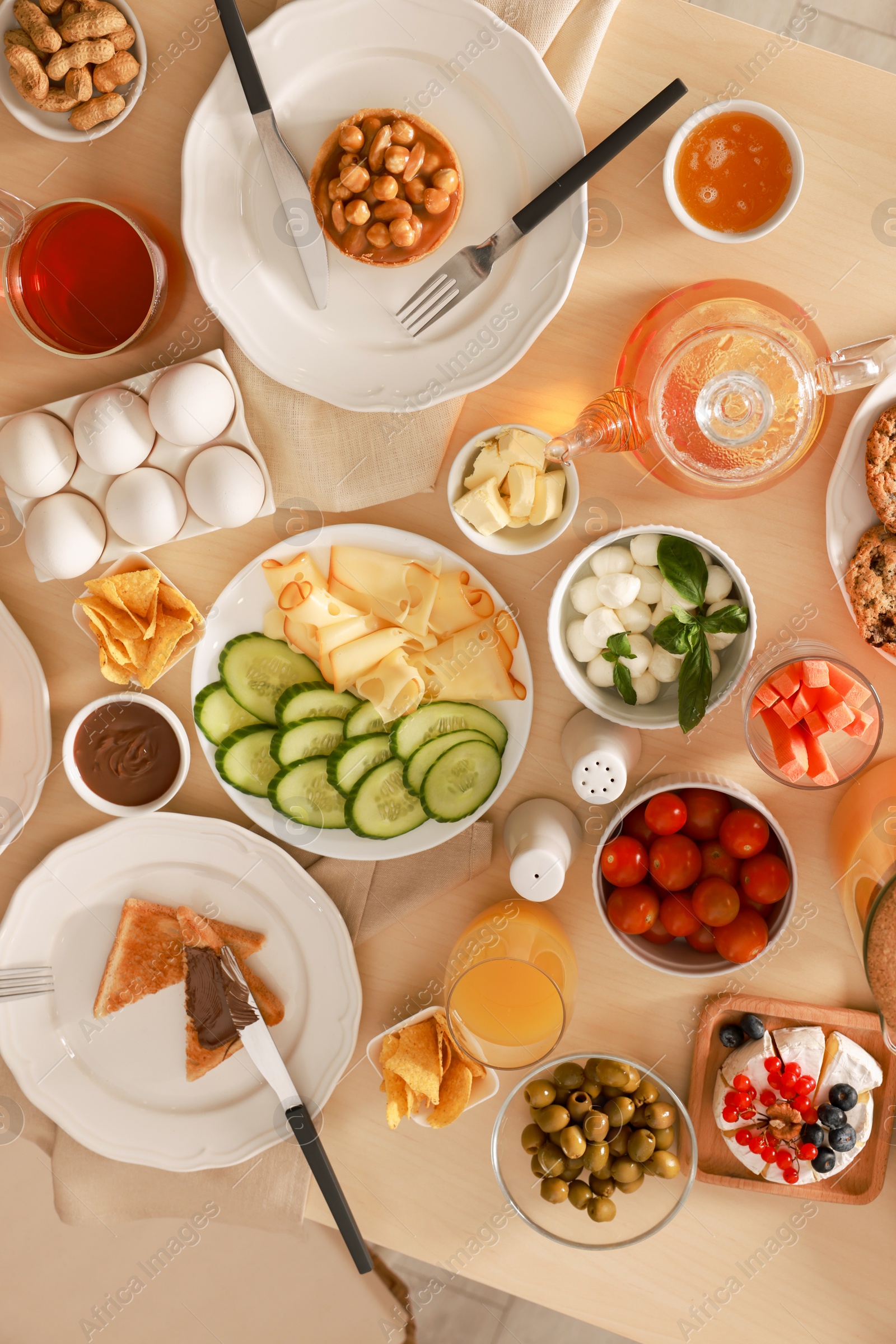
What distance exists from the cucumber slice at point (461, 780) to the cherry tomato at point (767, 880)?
430 mm

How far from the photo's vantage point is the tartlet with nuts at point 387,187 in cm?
121

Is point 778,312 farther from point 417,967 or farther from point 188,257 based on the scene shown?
point 417,967

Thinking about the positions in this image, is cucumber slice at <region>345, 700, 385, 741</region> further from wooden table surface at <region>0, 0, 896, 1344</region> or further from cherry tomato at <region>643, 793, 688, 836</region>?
cherry tomato at <region>643, 793, 688, 836</region>

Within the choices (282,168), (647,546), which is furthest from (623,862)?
Answer: (282,168)

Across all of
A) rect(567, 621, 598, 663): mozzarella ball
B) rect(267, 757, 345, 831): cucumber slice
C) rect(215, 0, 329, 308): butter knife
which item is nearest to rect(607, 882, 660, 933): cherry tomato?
rect(567, 621, 598, 663): mozzarella ball

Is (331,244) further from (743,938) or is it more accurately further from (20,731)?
(743,938)

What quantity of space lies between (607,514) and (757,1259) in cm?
138

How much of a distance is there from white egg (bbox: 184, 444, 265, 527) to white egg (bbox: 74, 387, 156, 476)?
9cm

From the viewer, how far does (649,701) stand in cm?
130

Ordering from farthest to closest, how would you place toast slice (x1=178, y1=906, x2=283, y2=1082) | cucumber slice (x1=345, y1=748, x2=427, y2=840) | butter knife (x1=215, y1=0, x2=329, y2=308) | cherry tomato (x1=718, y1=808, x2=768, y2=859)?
toast slice (x1=178, y1=906, x2=283, y2=1082) → cucumber slice (x1=345, y1=748, x2=427, y2=840) → cherry tomato (x1=718, y1=808, x2=768, y2=859) → butter knife (x1=215, y1=0, x2=329, y2=308)

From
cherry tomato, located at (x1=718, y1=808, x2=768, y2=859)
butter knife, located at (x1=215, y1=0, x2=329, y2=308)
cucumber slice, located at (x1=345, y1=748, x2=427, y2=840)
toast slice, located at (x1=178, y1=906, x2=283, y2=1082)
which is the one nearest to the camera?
butter knife, located at (x1=215, y1=0, x2=329, y2=308)

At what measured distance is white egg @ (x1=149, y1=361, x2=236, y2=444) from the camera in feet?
A: 4.14

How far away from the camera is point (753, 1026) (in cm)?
140

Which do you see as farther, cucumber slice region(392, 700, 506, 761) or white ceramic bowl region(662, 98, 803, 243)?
cucumber slice region(392, 700, 506, 761)
